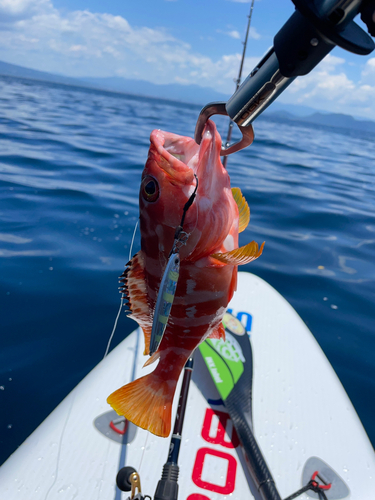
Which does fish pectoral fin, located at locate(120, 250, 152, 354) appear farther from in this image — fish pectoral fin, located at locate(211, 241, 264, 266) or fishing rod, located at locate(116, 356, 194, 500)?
fishing rod, located at locate(116, 356, 194, 500)

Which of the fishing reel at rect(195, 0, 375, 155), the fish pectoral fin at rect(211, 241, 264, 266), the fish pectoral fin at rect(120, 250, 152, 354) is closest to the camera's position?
the fishing reel at rect(195, 0, 375, 155)

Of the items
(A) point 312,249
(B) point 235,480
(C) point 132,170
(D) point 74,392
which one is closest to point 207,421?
(B) point 235,480

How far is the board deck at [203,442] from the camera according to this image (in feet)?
7.55

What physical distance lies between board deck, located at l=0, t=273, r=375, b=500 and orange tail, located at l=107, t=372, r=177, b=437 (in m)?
1.35

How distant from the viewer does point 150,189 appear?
1.30 meters

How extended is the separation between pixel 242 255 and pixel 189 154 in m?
0.46

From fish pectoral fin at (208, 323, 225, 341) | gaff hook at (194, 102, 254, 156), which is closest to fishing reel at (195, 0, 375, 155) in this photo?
gaff hook at (194, 102, 254, 156)

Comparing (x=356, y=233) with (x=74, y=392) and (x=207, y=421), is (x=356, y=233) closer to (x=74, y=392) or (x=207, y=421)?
(x=207, y=421)

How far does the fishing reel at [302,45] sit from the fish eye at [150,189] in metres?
0.47

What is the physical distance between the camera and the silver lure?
0.92 meters

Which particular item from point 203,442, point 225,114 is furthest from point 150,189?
point 203,442

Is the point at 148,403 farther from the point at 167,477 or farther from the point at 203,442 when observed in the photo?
the point at 203,442

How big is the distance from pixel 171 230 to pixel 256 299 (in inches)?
131

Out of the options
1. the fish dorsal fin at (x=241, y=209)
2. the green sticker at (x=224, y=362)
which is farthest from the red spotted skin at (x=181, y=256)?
the green sticker at (x=224, y=362)
